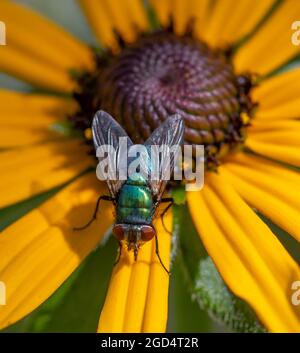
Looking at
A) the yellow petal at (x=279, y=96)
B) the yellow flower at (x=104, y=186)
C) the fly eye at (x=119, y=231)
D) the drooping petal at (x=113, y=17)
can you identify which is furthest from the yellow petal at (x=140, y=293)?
the drooping petal at (x=113, y=17)

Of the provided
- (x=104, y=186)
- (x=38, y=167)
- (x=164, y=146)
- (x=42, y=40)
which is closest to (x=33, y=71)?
(x=42, y=40)

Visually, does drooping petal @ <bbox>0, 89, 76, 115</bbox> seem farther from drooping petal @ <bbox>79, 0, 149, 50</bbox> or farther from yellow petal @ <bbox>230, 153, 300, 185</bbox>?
yellow petal @ <bbox>230, 153, 300, 185</bbox>

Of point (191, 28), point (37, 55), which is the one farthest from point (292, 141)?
point (37, 55)

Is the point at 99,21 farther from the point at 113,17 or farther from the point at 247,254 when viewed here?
the point at 247,254

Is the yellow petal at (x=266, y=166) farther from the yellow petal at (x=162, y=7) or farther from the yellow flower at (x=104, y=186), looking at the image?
the yellow petal at (x=162, y=7)

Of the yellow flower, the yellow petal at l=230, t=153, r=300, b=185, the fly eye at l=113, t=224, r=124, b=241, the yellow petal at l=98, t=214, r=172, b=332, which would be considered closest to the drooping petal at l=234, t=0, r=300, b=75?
the yellow flower

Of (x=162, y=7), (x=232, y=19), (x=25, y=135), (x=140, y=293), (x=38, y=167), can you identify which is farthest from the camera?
(x=162, y=7)
